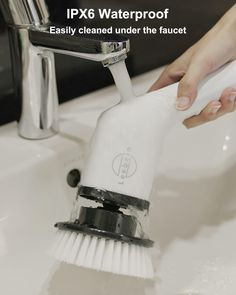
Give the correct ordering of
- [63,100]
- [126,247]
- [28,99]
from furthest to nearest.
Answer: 1. [63,100]
2. [28,99]
3. [126,247]

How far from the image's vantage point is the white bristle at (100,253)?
1.14ft

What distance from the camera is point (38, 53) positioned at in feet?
1.42

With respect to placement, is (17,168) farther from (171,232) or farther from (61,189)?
(171,232)

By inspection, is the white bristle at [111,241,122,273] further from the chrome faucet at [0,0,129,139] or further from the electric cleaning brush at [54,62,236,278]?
the chrome faucet at [0,0,129,139]

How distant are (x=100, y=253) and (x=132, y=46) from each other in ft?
1.07

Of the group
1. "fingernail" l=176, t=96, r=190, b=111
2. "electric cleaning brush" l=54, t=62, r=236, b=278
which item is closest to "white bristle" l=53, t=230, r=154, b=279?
"electric cleaning brush" l=54, t=62, r=236, b=278

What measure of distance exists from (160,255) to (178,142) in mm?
124

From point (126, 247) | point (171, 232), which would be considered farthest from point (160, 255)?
point (126, 247)

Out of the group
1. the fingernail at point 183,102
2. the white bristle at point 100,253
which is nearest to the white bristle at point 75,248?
the white bristle at point 100,253

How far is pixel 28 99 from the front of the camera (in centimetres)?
46

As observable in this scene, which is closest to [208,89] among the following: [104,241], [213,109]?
[213,109]

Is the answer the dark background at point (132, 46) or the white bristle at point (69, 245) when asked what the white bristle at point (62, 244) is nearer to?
the white bristle at point (69, 245)

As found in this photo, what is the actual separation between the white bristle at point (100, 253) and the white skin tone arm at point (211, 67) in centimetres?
11

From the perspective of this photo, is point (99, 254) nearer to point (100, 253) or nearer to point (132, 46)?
point (100, 253)
